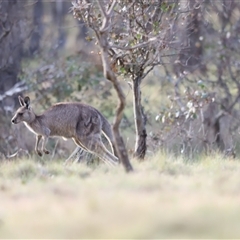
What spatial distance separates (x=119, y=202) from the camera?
8039 millimetres

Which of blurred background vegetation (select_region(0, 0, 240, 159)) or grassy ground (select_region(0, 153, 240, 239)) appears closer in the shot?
grassy ground (select_region(0, 153, 240, 239))

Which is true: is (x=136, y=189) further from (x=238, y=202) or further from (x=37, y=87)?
(x=37, y=87)

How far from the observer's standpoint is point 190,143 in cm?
1466

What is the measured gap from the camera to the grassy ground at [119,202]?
737 centimetres

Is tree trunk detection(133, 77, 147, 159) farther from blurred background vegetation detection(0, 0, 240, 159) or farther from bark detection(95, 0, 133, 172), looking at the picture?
blurred background vegetation detection(0, 0, 240, 159)

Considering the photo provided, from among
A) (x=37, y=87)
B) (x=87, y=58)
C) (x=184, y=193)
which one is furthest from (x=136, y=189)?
(x=87, y=58)

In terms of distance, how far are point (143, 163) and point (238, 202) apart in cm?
278

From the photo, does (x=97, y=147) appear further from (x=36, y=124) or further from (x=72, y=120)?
(x=36, y=124)

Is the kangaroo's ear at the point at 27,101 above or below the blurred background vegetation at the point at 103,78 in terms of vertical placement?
below

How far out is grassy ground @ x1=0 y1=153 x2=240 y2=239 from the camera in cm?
737

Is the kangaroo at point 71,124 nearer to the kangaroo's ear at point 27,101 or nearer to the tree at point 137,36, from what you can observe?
the kangaroo's ear at point 27,101

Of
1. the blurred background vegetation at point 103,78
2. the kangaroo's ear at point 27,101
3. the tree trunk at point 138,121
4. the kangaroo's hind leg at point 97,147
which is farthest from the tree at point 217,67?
the kangaroo's ear at point 27,101

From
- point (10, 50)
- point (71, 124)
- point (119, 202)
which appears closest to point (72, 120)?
point (71, 124)

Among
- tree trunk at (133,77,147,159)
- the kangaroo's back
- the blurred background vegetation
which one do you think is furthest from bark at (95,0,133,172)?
the blurred background vegetation
